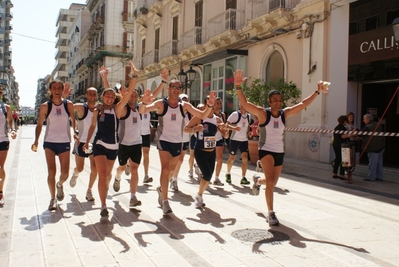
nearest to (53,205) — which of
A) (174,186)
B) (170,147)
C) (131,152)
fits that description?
(131,152)

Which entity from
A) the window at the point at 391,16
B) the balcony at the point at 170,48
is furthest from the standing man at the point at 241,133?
the balcony at the point at 170,48

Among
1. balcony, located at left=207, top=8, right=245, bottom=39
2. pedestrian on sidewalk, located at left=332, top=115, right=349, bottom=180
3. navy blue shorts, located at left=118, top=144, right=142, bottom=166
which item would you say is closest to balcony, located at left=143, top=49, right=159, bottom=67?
balcony, located at left=207, top=8, right=245, bottom=39

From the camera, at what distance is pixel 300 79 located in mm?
16297

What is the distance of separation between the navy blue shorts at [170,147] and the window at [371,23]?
9470 millimetres

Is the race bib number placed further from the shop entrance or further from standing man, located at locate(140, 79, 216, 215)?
the shop entrance

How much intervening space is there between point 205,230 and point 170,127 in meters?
1.62

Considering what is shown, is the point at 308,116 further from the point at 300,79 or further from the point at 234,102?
the point at 234,102

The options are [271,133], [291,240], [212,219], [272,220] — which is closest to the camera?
[291,240]

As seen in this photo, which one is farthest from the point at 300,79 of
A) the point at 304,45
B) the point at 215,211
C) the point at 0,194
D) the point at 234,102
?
the point at 0,194

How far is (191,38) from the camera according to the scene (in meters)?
25.2

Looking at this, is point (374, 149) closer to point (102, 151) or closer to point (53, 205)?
point (102, 151)

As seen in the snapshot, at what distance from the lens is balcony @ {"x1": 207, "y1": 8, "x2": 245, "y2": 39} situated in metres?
20.2

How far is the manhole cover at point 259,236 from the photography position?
5047 mm

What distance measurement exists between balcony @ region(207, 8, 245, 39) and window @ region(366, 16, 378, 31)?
7.41 meters
